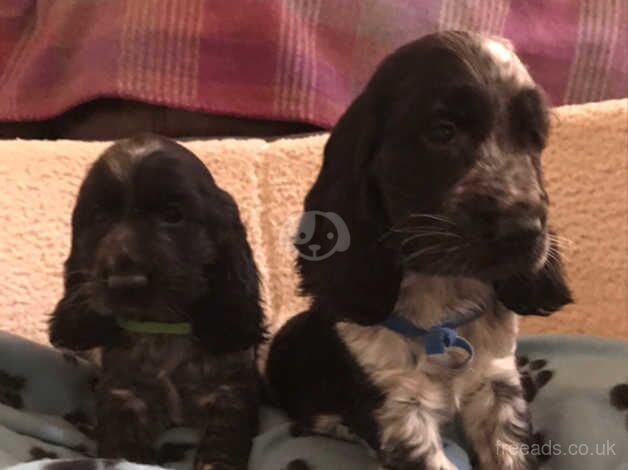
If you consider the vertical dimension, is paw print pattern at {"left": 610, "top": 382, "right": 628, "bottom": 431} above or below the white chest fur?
below

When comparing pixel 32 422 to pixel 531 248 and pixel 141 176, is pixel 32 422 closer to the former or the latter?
pixel 141 176

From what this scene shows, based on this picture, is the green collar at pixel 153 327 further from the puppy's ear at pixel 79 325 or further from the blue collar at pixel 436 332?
the blue collar at pixel 436 332

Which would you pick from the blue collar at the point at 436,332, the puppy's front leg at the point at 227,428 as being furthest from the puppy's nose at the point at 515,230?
the puppy's front leg at the point at 227,428

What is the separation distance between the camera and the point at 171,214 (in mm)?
1781

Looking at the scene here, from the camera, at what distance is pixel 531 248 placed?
1370 millimetres

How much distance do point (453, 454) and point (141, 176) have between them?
844 mm

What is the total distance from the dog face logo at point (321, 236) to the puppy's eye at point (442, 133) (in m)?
0.26

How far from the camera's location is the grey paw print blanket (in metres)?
1.70

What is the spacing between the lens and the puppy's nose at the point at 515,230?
1.34 meters

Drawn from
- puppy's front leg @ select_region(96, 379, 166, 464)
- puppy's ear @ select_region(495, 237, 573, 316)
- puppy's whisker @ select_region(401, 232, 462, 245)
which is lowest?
puppy's front leg @ select_region(96, 379, 166, 464)

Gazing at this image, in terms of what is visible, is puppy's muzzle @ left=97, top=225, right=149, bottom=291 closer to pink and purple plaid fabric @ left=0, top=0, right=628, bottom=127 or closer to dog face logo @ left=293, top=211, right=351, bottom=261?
dog face logo @ left=293, top=211, right=351, bottom=261

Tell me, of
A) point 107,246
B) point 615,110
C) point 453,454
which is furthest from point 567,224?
point 107,246

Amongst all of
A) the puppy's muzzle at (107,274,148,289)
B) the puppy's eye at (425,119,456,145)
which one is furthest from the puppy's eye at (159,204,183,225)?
the puppy's eye at (425,119,456,145)

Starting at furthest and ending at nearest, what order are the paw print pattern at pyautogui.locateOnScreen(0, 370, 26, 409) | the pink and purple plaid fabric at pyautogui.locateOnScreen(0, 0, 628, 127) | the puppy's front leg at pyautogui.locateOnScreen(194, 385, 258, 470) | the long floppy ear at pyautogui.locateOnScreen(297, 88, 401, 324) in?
1. the pink and purple plaid fabric at pyautogui.locateOnScreen(0, 0, 628, 127)
2. the paw print pattern at pyautogui.locateOnScreen(0, 370, 26, 409)
3. the puppy's front leg at pyautogui.locateOnScreen(194, 385, 258, 470)
4. the long floppy ear at pyautogui.locateOnScreen(297, 88, 401, 324)
